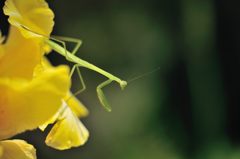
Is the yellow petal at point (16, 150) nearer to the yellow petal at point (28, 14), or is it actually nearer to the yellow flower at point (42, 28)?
the yellow flower at point (42, 28)

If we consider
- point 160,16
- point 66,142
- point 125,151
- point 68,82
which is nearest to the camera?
point 68,82

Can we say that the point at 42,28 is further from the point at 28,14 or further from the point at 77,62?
the point at 77,62

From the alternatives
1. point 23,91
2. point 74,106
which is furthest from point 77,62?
point 23,91

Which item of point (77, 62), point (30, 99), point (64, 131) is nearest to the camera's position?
point (30, 99)

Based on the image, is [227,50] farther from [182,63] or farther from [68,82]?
[68,82]

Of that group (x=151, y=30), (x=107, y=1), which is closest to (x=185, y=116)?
(x=151, y=30)
